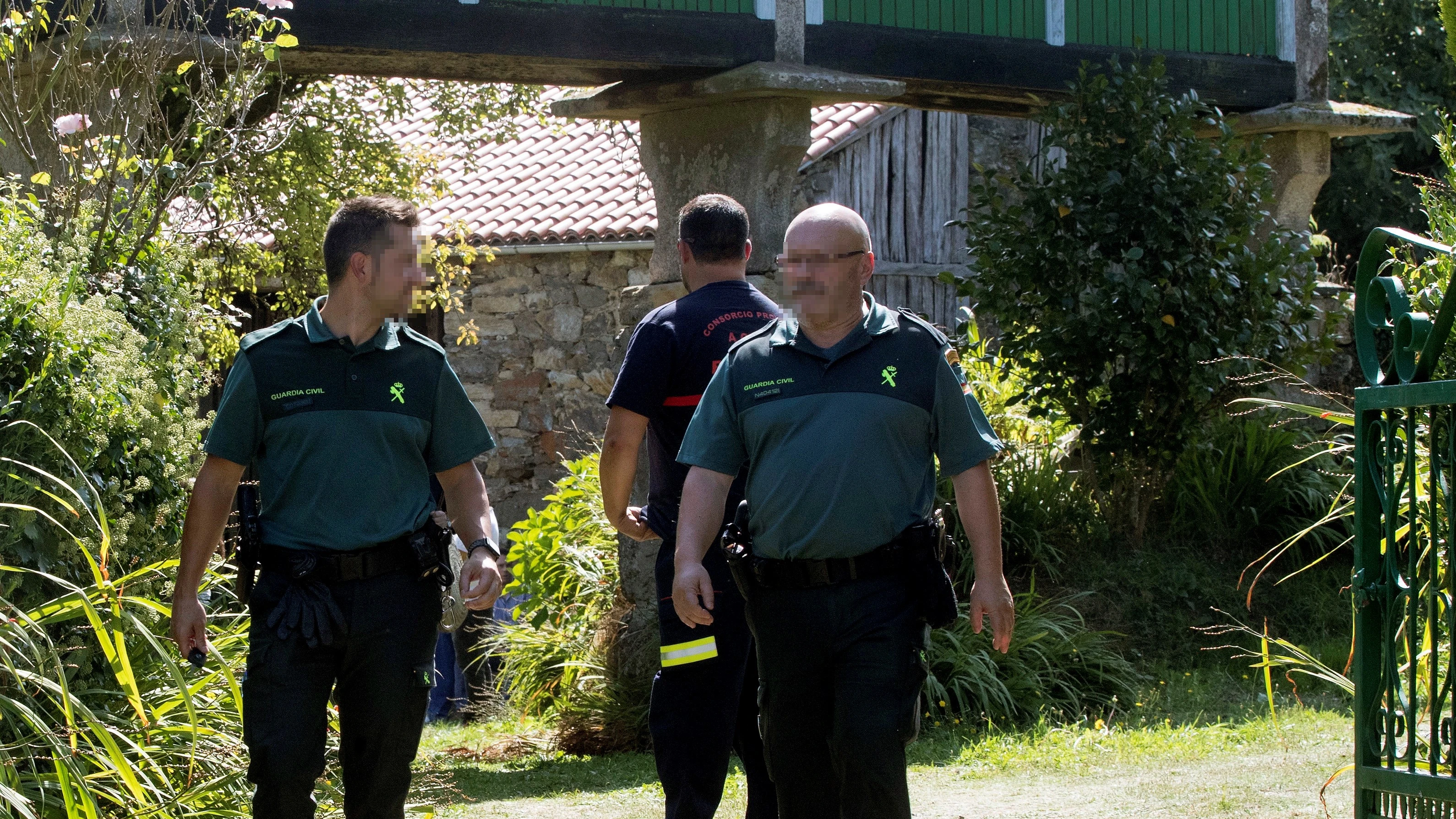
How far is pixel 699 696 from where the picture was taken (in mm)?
4348

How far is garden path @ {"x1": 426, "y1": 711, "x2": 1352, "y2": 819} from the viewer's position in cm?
521

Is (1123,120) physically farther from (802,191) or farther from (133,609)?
(133,609)

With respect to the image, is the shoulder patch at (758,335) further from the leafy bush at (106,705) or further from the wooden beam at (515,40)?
the wooden beam at (515,40)

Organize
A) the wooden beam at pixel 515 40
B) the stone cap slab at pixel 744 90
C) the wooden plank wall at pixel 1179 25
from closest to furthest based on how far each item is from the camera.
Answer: the wooden beam at pixel 515 40
the stone cap slab at pixel 744 90
the wooden plank wall at pixel 1179 25

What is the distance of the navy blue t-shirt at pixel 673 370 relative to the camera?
14.7 feet

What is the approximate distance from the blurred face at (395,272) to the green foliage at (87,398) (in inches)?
41.7

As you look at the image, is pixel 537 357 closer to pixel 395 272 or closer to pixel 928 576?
pixel 395 272

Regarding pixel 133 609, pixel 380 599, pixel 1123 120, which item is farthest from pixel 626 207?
pixel 380 599

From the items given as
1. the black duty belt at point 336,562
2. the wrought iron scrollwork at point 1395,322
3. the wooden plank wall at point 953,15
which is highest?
the wooden plank wall at point 953,15

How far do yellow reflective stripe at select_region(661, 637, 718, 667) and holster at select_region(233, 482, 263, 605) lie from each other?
1.20 meters

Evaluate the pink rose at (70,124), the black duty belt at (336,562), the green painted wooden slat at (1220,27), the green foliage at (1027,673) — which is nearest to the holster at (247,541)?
the black duty belt at (336,562)

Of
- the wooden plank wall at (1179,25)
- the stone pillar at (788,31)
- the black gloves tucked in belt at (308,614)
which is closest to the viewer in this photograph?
the black gloves tucked in belt at (308,614)

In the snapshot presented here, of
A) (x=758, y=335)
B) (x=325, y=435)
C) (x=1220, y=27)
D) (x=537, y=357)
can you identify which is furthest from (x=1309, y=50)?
(x=325, y=435)

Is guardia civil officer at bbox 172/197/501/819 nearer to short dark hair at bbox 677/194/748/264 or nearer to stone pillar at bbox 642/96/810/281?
short dark hair at bbox 677/194/748/264
